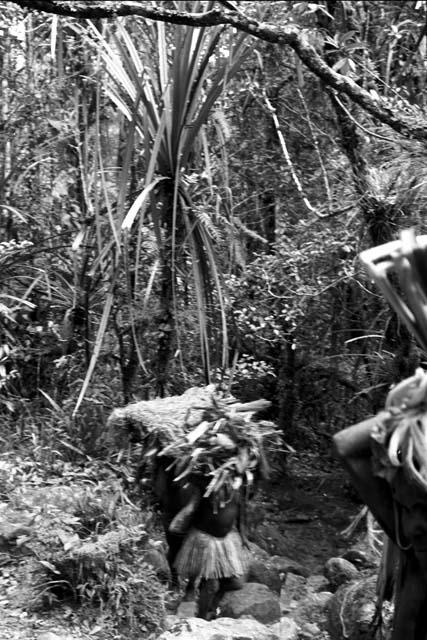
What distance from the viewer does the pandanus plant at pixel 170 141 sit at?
16.8 feet

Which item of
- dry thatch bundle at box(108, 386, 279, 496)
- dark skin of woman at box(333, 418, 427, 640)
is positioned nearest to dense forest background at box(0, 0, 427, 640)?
dry thatch bundle at box(108, 386, 279, 496)

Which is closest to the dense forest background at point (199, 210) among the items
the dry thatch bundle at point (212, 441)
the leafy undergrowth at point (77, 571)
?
the leafy undergrowth at point (77, 571)

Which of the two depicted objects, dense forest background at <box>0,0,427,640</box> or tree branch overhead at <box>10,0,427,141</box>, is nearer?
tree branch overhead at <box>10,0,427,141</box>

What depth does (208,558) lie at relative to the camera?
386 cm

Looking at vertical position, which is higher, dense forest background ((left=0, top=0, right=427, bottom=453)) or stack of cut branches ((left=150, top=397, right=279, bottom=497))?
dense forest background ((left=0, top=0, right=427, bottom=453))

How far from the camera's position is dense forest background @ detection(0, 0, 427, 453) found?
5.25m

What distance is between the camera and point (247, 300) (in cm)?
639

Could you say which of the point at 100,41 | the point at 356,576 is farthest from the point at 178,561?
the point at 100,41

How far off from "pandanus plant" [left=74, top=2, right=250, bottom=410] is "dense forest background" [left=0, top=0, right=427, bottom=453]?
0.02 meters

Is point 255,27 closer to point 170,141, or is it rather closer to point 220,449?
point 170,141

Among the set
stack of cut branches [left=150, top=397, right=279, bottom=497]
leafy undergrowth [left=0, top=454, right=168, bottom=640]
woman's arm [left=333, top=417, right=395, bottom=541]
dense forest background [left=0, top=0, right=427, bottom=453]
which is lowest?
leafy undergrowth [left=0, top=454, right=168, bottom=640]

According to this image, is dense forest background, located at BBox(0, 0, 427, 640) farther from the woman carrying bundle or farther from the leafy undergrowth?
the woman carrying bundle

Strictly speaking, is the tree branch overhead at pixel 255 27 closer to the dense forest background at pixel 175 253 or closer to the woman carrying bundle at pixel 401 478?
the dense forest background at pixel 175 253

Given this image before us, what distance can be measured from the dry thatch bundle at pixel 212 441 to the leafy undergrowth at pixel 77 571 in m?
0.62
